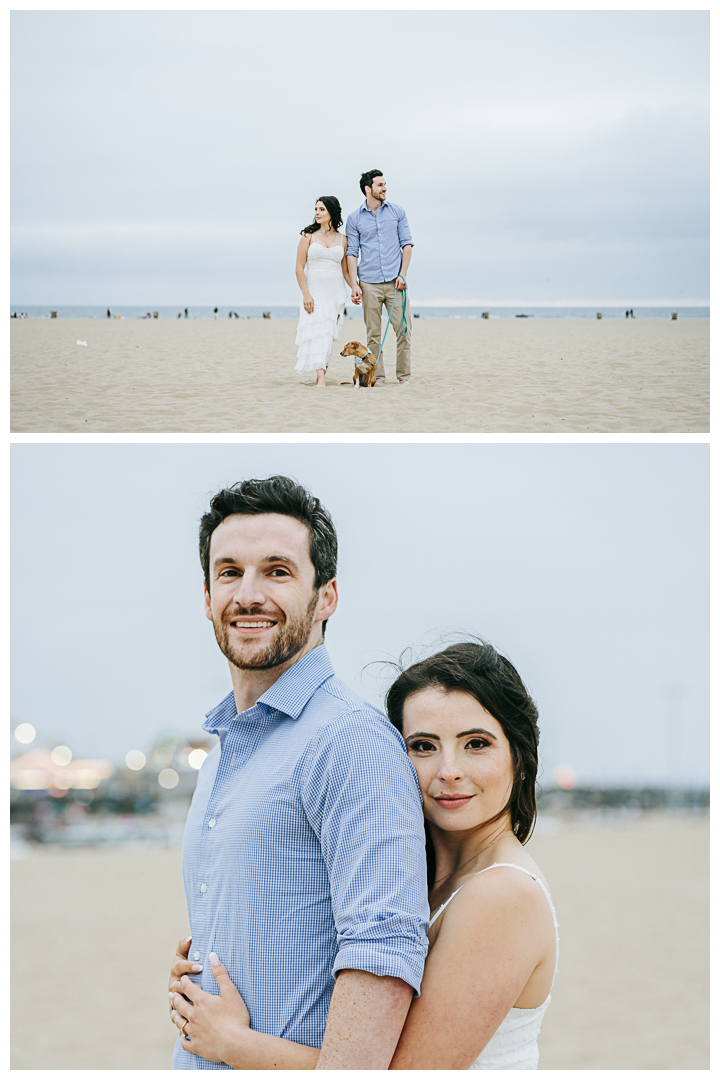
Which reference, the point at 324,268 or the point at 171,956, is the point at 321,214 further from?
the point at 171,956

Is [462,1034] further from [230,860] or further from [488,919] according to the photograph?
[230,860]

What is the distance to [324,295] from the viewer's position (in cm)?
955

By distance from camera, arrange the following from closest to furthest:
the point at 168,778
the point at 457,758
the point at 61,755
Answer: the point at 457,758 < the point at 168,778 < the point at 61,755

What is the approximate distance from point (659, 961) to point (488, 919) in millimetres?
13874

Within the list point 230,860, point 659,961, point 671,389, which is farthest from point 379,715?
point 659,961

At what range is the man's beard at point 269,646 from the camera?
278 cm

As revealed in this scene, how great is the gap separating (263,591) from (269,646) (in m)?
0.16

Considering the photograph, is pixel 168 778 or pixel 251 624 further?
pixel 168 778

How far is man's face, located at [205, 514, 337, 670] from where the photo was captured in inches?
109

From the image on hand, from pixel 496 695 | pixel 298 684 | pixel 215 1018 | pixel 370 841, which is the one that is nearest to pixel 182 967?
pixel 215 1018

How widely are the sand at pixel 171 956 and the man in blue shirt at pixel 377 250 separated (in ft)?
25.7

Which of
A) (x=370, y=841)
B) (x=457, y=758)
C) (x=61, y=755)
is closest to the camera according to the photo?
(x=370, y=841)

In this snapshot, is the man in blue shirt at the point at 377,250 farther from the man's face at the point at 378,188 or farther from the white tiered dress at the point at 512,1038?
the white tiered dress at the point at 512,1038

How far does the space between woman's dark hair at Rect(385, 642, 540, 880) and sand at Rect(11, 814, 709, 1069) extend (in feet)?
27.3
